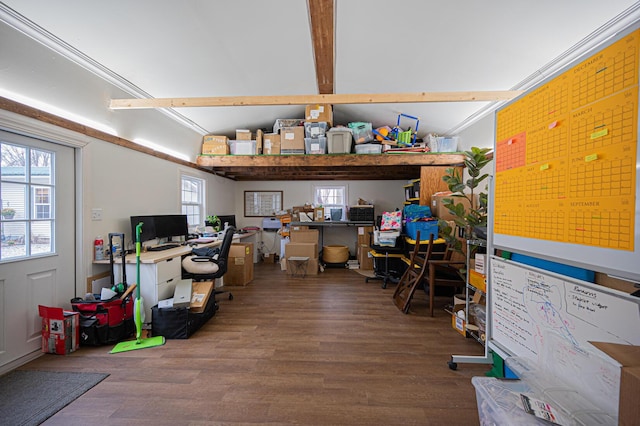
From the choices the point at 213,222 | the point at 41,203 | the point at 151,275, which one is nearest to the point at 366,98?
the point at 151,275

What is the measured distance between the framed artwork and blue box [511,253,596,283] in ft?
17.3

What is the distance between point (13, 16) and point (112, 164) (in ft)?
4.21

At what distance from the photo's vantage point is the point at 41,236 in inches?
82.4

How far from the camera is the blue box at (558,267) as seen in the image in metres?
0.96

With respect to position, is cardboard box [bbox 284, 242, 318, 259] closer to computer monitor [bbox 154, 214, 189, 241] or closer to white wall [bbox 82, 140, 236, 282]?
computer monitor [bbox 154, 214, 189, 241]

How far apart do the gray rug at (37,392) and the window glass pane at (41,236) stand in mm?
960

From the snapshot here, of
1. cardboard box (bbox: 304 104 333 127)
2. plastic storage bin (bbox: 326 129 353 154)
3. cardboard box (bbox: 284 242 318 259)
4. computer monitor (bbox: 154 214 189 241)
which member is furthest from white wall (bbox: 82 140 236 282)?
plastic storage bin (bbox: 326 129 353 154)

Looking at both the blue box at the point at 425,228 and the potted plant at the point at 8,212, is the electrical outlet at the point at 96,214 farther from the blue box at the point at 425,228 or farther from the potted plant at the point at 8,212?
the blue box at the point at 425,228

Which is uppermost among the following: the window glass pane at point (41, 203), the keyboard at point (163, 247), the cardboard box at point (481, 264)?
the window glass pane at point (41, 203)

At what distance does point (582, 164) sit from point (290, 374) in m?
2.12

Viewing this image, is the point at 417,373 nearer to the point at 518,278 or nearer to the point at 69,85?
the point at 518,278

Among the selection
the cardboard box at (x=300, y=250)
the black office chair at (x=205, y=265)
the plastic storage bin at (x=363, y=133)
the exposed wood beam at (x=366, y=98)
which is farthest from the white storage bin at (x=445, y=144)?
the black office chair at (x=205, y=265)

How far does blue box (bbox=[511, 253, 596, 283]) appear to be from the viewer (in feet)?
3.15

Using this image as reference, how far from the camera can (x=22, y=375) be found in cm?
178
